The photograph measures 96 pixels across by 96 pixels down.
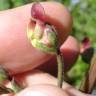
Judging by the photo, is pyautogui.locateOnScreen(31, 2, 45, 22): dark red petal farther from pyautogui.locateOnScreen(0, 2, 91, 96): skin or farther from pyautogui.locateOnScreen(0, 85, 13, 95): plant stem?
pyautogui.locateOnScreen(0, 85, 13, 95): plant stem

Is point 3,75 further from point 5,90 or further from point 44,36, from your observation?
point 44,36

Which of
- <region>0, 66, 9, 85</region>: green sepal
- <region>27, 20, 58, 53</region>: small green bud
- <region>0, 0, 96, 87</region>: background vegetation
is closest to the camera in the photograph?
<region>27, 20, 58, 53</region>: small green bud

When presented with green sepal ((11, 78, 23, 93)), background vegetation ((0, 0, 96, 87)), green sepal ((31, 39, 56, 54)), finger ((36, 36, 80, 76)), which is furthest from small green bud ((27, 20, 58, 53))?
background vegetation ((0, 0, 96, 87))

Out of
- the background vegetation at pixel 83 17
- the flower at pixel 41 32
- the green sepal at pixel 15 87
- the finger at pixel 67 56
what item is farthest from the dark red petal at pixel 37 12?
the background vegetation at pixel 83 17

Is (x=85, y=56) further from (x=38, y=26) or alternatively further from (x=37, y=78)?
(x=38, y=26)

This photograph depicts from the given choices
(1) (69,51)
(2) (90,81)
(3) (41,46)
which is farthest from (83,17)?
(3) (41,46)

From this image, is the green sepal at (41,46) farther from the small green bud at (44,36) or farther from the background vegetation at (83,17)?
the background vegetation at (83,17)

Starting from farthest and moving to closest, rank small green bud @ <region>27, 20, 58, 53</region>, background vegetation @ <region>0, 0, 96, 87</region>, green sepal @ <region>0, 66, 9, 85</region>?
background vegetation @ <region>0, 0, 96, 87</region>, green sepal @ <region>0, 66, 9, 85</region>, small green bud @ <region>27, 20, 58, 53</region>

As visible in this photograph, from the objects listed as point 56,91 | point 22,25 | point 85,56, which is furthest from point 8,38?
point 85,56
